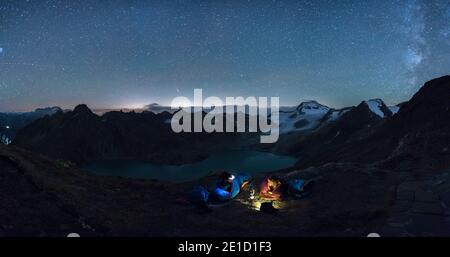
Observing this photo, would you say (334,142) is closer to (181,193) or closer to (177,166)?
(177,166)

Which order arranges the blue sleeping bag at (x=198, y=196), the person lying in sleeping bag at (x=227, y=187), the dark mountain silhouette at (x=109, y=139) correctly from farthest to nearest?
1. the dark mountain silhouette at (x=109, y=139)
2. the person lying in sleeping bag at (x=227, y=187)
3. the blue sleeping bag at (x=198, y=196)

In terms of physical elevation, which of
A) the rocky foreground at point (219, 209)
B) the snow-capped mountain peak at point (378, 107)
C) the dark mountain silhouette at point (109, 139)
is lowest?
the dark mountain silhouette at point (109, 139)

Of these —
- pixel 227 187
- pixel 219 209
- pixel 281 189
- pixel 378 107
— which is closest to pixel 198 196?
pixel 219 209

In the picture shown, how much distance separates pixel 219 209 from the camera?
1359 cm

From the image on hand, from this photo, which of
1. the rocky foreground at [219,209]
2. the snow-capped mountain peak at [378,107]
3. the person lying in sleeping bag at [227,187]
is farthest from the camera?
the snow-capped mountain peak at [378,107]

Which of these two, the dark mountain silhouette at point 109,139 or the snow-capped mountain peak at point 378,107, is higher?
the snow-capped mountain peak at point 378,107

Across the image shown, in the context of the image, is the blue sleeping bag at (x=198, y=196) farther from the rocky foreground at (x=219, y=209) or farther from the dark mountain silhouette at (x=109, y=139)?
the dark mountain silhouette at (x=109, y=139)

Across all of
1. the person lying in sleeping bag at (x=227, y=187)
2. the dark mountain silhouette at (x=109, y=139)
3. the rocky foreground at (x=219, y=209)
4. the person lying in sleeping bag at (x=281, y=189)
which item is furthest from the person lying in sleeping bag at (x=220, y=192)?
the dark mountain silhouette at (x=109, y=139)

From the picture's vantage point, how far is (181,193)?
1611 centimetres

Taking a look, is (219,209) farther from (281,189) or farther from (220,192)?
(281,189)

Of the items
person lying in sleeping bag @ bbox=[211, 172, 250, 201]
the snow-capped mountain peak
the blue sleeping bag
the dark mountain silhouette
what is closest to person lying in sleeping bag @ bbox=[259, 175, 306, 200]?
person lying in sleeping bag @ bbox=[211, 172, 250, 201]

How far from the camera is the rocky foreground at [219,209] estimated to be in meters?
10.2

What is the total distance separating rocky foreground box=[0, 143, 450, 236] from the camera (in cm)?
1018
